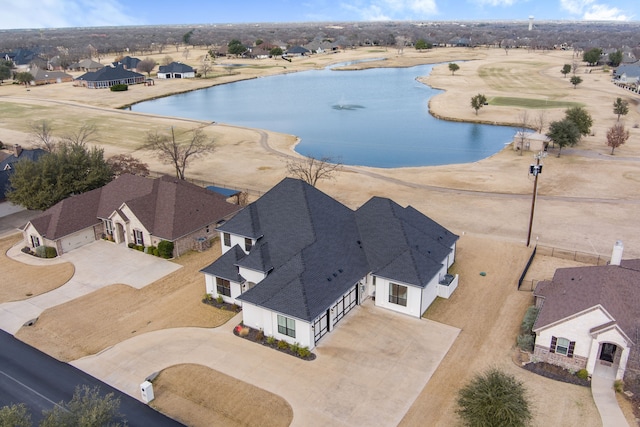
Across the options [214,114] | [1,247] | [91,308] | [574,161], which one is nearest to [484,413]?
[91,308]

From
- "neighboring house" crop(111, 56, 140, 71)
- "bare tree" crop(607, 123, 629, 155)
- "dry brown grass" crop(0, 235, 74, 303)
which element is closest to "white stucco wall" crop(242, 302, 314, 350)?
"dry brown grass" crop(0, 235, 74, 303)

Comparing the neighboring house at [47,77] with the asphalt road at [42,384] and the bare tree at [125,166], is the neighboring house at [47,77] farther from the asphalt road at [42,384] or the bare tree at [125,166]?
the asphalt road at [42,384]

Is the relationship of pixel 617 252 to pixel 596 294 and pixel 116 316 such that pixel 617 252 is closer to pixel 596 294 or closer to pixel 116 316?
pixel 596 294

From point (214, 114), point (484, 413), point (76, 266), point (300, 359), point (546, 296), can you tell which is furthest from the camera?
point (214, 114)

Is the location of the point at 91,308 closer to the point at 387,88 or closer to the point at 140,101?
the point at 140,101

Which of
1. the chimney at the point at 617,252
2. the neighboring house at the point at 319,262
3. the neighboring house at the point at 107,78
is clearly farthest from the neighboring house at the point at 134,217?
the neighboring house at the point at 107,78

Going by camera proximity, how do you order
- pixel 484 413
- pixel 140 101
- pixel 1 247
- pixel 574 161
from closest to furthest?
pixel 484 413
pixel 1 247
pixel 574 161
pixel 140 101

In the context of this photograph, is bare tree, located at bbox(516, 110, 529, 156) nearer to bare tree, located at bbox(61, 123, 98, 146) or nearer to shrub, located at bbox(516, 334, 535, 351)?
shrub, located at bbox(516, 334, 535, 351)
